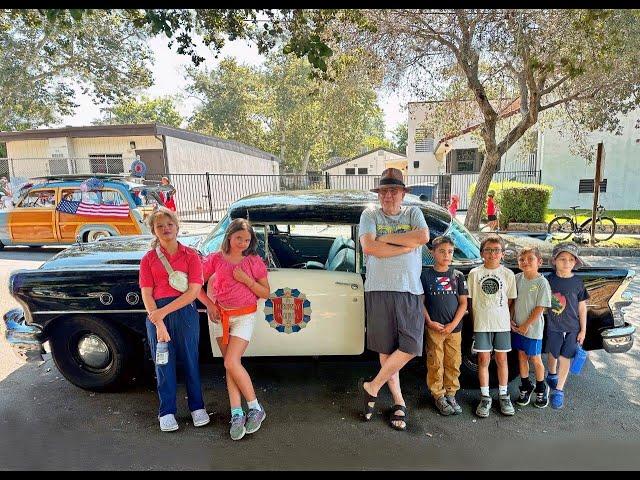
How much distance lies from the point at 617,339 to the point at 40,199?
1076 cm

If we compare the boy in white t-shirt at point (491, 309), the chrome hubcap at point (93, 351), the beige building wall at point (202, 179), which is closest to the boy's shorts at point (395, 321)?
the boy in white t-shirt at point (491, 309)

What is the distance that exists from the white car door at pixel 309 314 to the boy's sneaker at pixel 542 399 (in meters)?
1.43

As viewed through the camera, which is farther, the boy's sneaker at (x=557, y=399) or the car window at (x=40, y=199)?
the car window at (x=40, y=199)

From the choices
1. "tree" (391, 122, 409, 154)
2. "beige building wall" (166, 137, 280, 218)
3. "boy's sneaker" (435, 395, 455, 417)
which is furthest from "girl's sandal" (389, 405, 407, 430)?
"tree" (391, 122, 409, 154)

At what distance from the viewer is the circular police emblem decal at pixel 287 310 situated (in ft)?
10.4

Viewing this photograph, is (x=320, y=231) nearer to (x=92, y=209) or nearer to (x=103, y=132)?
(x=92, y=209)

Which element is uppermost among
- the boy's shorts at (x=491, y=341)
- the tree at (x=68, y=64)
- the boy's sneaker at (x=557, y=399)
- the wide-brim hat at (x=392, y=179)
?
the tree at (x=68, y=64)

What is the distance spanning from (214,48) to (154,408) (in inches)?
187

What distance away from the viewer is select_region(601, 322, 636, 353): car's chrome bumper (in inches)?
130

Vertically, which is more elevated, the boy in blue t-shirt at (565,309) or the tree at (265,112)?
the tree at (265,112)

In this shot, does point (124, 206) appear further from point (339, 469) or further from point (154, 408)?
point (339, 469)

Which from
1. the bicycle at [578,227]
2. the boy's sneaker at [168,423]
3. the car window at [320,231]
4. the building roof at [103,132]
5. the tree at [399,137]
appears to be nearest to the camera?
the boy's sneaker at [168,423]

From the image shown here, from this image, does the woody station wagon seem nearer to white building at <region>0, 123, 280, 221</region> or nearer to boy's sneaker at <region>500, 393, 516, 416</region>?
white building at <region>0, 123, 280, 221</region>

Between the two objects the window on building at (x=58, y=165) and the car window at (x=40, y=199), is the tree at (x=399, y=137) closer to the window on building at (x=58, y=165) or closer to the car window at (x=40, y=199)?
the window on building at (x=58, y=165)
